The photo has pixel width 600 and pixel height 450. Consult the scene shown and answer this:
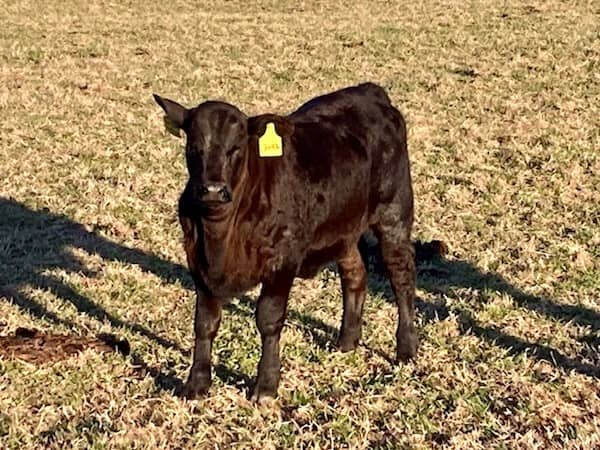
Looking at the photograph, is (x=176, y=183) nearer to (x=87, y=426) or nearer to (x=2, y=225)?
(x=2, y=225)

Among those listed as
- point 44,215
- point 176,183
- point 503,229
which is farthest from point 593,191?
point 44,215

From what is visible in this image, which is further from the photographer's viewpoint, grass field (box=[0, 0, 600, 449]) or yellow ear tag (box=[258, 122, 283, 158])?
grass field (box=[0, 0, 600, 449])

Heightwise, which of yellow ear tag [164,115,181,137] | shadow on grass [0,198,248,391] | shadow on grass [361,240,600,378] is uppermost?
yellow ear tag [164,115,181,137]

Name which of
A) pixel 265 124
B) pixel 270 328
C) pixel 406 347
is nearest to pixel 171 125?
pixel 265 124

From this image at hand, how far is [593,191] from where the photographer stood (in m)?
10.5

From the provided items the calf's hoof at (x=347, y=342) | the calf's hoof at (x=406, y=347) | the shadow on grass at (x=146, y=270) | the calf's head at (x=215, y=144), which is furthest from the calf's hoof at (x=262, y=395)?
the calf's head at (x=215, y=144)

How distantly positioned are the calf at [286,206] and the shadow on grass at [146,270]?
48cm

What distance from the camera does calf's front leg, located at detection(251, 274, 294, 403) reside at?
5570mm

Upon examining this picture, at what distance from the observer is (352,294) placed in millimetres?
6648

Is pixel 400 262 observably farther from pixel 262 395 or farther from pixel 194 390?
pixel 194 390

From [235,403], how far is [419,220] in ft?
14.7

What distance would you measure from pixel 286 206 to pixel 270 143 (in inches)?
16.4

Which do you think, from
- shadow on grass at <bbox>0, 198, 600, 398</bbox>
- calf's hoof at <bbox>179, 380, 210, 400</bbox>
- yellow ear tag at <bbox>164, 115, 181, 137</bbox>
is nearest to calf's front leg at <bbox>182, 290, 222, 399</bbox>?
calf's hoof at <bbox>179, 380, 210, 400</bbox>

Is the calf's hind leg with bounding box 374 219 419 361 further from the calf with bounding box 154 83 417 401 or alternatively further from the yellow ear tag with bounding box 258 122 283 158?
the yellow ear tag with bounding box 258 122 283 158
